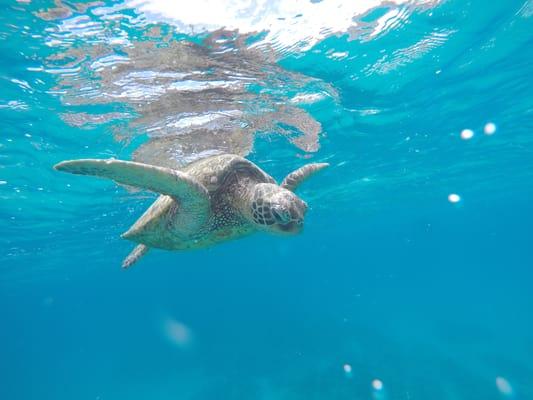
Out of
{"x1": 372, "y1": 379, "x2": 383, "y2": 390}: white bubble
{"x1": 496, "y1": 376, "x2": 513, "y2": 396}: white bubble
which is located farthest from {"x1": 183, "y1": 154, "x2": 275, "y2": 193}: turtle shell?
{"x1": 496, "y1": 376, "x2": 513, "y2": 396}: white bubble

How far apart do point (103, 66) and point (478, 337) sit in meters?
27.7

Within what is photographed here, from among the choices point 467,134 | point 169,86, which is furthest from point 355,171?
point 169,86

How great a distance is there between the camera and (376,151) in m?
17.5

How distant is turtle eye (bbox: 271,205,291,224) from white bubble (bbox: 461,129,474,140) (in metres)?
15.5

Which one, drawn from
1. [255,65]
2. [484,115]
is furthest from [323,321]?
[255,65]

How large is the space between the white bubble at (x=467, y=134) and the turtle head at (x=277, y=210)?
15.2m

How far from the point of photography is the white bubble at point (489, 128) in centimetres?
1619

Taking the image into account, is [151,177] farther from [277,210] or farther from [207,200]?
[277,210]

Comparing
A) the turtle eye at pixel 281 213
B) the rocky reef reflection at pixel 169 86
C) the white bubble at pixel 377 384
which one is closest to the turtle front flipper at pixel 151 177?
the turtle eye at pixel 281 213

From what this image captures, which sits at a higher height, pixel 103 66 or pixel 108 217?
pixel 103 66

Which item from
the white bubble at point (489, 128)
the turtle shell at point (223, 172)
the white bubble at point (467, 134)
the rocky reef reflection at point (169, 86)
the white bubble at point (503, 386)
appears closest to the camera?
the turtle shell at point (223, 172)

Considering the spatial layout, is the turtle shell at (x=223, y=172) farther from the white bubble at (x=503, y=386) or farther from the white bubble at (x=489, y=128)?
the white bubble at (x=503, y=386)

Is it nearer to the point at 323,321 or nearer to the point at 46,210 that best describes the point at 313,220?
the point at 323,321

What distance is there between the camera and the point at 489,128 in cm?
1677
